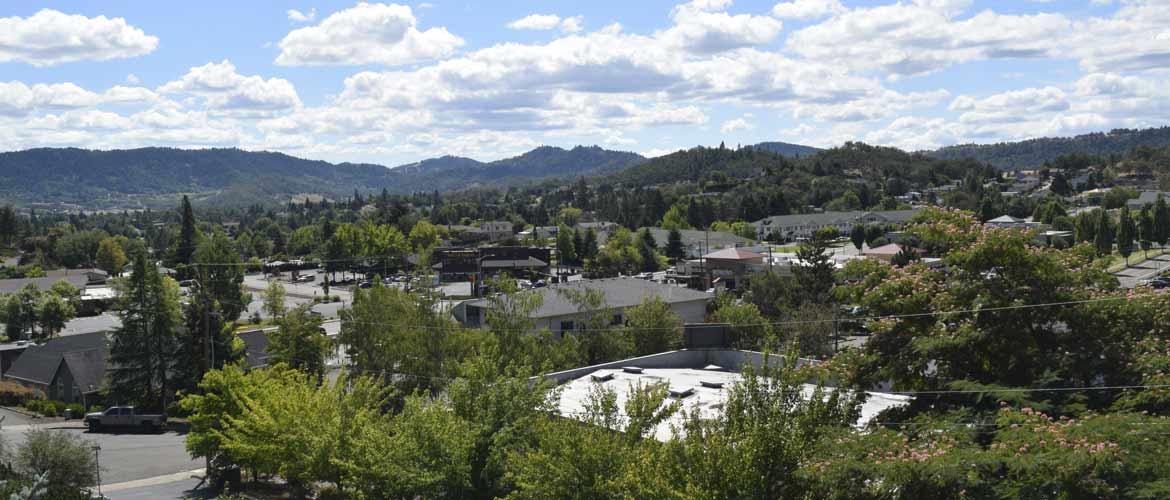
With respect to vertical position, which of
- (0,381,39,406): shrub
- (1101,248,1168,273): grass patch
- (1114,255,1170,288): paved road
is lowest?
(0,381,39,406): shrub

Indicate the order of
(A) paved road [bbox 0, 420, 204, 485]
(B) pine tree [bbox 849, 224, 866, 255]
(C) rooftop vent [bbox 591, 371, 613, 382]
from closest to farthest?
(C) rooftop vent [bbox 591, 371, 613, 382] → (A) paved road [bbox 0, 420, 204, 485] → (B) pine tree [bbox 849, 224, 866, 255]

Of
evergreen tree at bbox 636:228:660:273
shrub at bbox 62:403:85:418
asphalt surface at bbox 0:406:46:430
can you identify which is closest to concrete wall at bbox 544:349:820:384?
asphalt surface at bbox 0:406:46:430

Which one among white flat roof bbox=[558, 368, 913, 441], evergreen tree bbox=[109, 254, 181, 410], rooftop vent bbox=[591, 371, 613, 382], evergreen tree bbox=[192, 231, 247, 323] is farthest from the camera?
evergreen tree bbox=[192, 231, 247, 323]

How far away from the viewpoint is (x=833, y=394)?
17406mm

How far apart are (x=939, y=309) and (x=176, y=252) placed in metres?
113

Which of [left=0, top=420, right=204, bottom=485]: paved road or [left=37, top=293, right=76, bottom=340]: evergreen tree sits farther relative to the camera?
[left=37, top=293, right=76, bottom=340]: evergreen tree

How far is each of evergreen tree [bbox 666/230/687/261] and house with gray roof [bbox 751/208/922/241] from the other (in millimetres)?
26292

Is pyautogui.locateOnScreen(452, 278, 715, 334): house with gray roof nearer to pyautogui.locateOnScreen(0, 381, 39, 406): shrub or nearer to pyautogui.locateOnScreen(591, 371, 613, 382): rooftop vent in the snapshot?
pyautogui.locateOnScreen(591, 371, 613, 382): rooftop vent

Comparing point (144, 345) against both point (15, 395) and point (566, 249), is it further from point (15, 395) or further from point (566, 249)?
point (566, 249)

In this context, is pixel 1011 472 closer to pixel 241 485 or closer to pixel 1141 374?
pixel 1141 374

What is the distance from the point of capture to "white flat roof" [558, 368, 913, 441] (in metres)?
24.6

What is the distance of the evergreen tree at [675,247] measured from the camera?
12256cm

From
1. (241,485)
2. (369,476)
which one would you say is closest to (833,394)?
(369,476)

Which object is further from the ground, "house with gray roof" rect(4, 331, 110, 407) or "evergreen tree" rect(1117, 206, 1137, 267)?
"evergreen tree" rect(1117, 206, 1137, 267)
